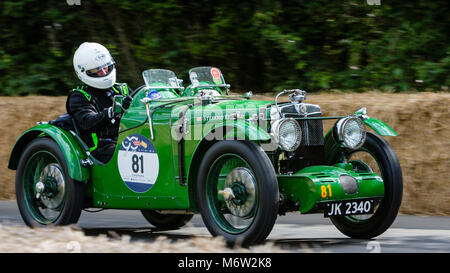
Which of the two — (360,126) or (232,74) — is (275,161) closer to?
(360,126)

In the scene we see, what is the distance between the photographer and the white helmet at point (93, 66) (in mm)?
7754

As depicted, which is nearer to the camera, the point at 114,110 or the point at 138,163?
the point at 138,163

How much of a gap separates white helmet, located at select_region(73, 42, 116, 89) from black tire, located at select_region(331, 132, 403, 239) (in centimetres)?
246

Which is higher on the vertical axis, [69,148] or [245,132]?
[245,132]

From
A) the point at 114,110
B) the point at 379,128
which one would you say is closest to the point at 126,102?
the point at 114,110

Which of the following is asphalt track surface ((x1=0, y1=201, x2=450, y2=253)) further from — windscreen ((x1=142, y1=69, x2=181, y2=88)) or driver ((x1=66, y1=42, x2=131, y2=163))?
windscreen ((x1=142, y1=69, x2=181, y2=88))

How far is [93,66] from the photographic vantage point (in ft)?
25.4

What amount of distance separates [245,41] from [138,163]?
24.1 ft

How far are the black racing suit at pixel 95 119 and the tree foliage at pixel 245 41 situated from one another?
590 cm

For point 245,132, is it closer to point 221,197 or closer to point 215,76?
point 221,197

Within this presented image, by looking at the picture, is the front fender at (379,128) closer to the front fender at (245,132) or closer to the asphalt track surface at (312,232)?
the asphalt track surface at (312,232)

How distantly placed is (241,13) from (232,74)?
1.12 metres

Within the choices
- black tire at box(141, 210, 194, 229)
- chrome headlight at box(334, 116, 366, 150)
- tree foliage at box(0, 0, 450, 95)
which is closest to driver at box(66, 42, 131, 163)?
black tire at box(141, 210, 194, 229)

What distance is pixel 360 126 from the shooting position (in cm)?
673
